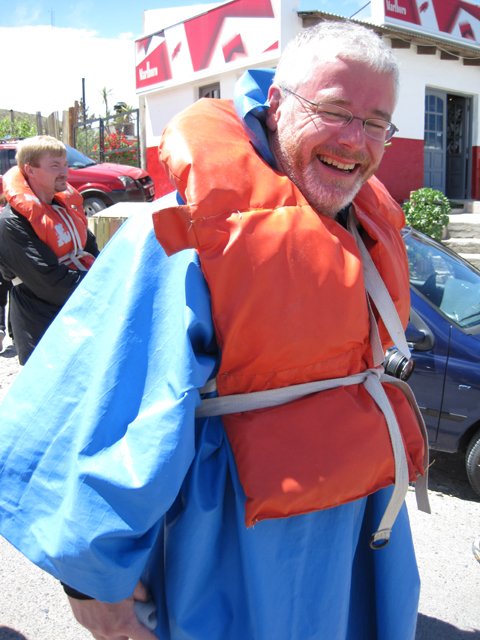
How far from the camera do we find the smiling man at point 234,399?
104 cm

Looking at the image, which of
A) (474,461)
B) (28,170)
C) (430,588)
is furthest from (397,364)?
(28,170)

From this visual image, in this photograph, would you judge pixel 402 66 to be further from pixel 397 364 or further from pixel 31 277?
pixel 397 364

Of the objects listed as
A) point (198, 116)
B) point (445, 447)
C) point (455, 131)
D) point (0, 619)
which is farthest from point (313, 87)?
point (455, 131)

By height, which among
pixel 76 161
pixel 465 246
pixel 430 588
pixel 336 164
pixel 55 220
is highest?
pixel 76 161

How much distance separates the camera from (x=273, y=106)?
137cm

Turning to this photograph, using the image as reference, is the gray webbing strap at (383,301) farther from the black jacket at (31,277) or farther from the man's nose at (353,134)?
the black jacket at (31,277)

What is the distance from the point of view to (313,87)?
1.26 meters

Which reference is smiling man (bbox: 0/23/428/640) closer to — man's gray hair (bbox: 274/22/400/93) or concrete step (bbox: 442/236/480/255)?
man's gray hair (bbox: 274/22/400/93)

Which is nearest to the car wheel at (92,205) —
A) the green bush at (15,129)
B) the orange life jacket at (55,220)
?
the orange life jacket at (55,220)

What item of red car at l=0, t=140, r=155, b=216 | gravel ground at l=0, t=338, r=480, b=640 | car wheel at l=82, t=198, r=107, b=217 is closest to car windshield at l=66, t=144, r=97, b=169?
red car at l=0, t=140, r=155, b=216

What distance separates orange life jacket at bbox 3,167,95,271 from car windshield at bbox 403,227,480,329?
2246 millimetres

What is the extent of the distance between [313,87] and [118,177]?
33.7 feet

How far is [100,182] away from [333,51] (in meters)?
10.3

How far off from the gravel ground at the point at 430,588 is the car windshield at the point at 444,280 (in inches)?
47.4
